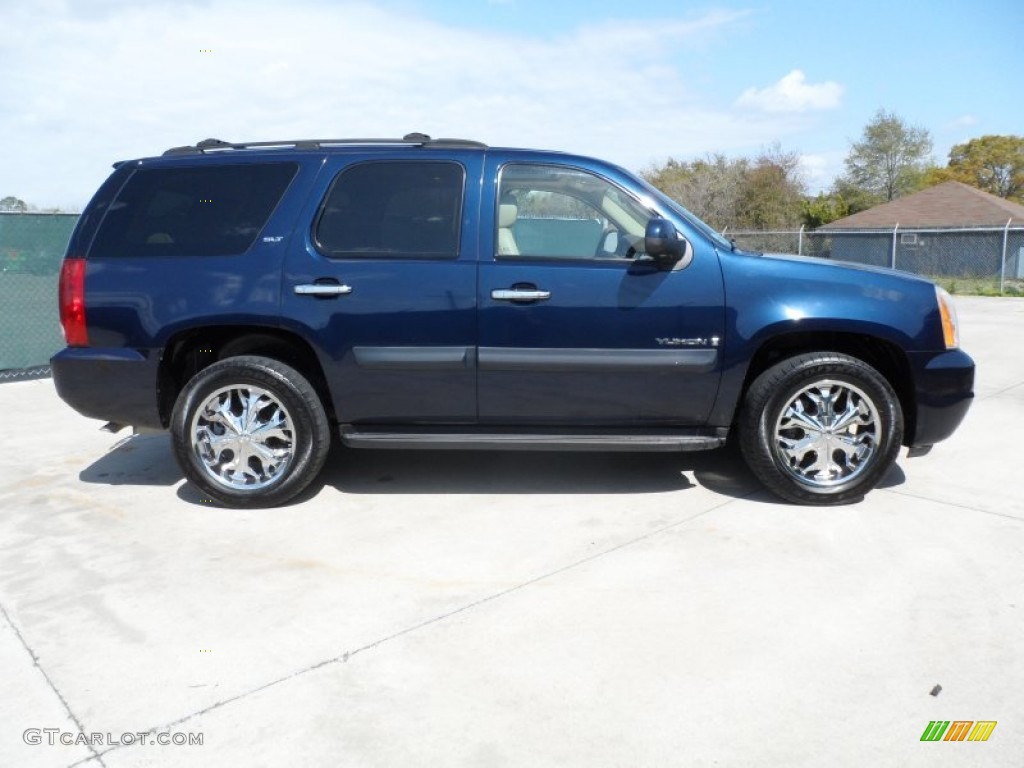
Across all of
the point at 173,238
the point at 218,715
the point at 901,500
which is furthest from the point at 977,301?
the point at 218,715

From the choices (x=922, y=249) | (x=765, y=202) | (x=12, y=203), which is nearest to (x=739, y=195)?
(x=765, y=202)

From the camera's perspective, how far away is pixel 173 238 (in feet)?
14.9

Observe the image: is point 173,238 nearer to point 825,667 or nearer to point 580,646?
point 580,646

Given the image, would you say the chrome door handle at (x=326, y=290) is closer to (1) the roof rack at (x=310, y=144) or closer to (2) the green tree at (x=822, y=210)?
(1) the roof rack at (x=310, y=144)

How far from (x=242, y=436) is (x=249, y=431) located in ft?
0.15

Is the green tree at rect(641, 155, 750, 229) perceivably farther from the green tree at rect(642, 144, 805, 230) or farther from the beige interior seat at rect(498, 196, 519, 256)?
the beige interior seat at rect(498, 196, 519, 256)

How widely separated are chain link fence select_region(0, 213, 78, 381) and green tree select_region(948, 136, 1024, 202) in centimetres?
6317

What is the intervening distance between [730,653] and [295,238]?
293 centimetres

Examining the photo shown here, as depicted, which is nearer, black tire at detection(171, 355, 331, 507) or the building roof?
black tire at detection(171, 355, 331, 507)

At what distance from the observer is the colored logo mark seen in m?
2.52

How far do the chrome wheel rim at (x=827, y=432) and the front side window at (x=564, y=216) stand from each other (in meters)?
1.20

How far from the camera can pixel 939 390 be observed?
4.38m

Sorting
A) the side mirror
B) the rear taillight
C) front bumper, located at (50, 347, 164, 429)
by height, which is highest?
the side mirror

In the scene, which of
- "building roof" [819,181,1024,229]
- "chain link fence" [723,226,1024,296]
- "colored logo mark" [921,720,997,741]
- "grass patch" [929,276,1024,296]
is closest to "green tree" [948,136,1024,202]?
"building roof" [819,181,1024,229]
